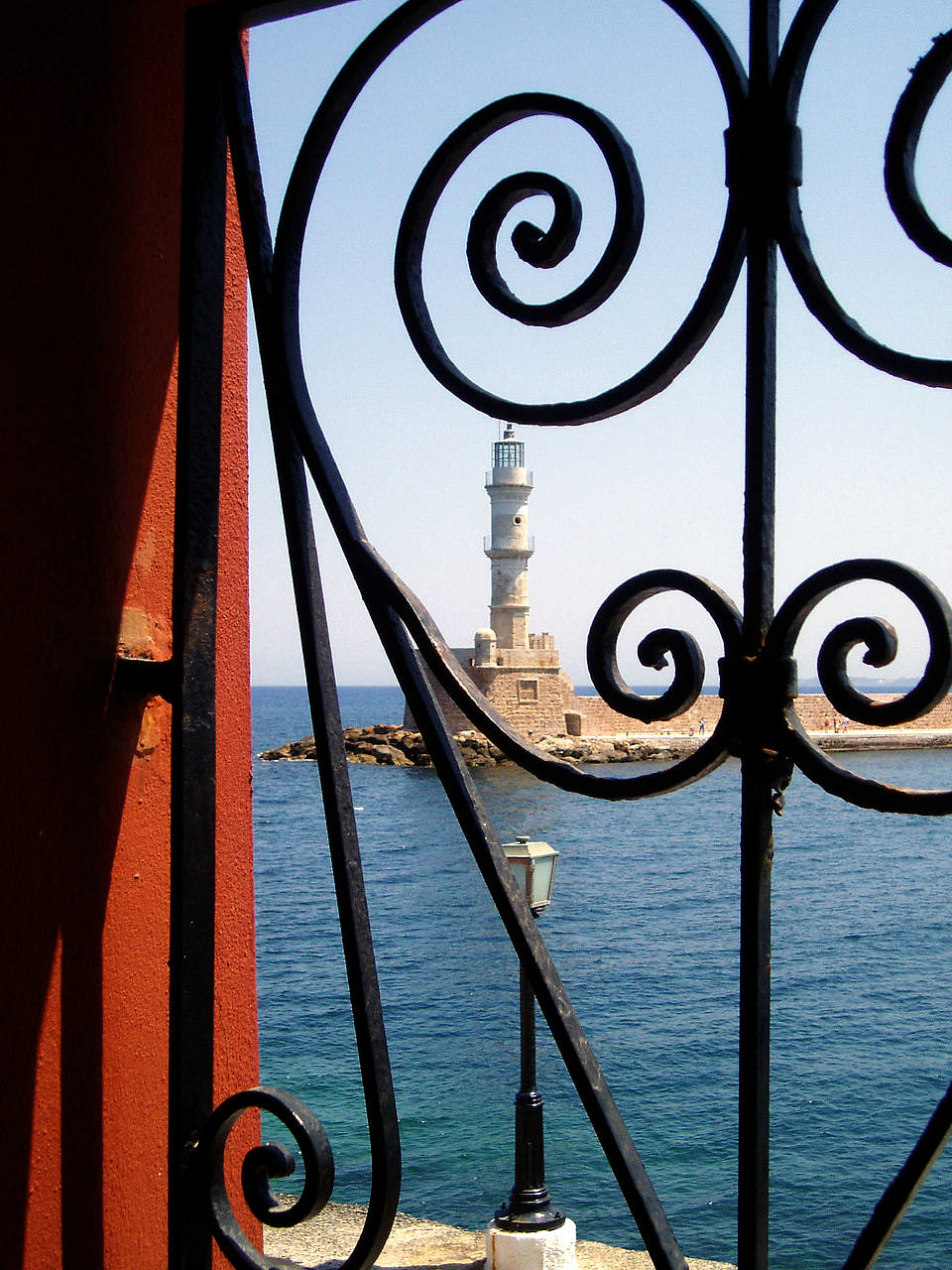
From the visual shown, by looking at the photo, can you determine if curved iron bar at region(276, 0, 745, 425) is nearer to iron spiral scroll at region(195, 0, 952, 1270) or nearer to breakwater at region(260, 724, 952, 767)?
iron spiral scroll at region(195, 0, 952, 1270)

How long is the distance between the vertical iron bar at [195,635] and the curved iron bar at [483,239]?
0.06 meters

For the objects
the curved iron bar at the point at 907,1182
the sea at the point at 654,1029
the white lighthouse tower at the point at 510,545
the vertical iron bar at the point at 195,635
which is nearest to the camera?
the curved iron bar at the point at 907,1182

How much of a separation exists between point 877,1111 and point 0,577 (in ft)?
40.1

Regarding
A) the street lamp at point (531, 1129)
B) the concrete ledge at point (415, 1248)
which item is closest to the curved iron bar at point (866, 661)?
the street lamp at point (531, 1129)

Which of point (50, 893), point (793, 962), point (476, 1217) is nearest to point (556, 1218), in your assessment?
point (476, 1217)

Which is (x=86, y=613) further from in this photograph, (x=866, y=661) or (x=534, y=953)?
(x=866, y=661)

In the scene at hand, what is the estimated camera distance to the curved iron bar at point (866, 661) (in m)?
0.68

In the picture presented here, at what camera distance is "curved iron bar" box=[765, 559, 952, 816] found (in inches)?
26.6

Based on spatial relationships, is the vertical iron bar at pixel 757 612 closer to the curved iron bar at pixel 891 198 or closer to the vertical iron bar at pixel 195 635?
the curved iron bar at pixel 891 198

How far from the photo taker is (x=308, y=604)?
923 millimetres

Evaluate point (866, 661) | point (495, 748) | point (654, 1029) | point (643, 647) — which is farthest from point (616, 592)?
point (495, 748)

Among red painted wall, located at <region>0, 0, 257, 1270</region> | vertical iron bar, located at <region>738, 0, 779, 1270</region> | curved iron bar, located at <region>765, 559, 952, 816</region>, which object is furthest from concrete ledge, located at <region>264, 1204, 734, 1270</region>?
curved iron bar, located at <region>765, 559, 952, 816</region>

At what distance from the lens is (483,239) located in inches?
34.8

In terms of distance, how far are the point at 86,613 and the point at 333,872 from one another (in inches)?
10.7
